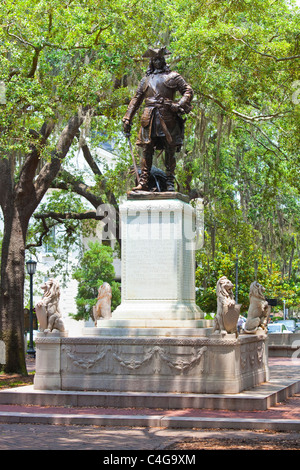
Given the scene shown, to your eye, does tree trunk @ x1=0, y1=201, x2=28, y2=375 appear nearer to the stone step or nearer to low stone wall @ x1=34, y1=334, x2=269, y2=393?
low stone wall @ x1=34, y1=334, x2=269, y2=393

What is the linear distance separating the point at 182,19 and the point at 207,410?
1391 centimetres

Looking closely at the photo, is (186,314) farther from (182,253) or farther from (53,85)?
(53,85)

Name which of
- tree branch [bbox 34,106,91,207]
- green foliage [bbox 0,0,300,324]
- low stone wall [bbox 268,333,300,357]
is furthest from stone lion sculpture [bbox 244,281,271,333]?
low stone wall [bbox 268,333,300,357]

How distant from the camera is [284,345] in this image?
3012 centimetres

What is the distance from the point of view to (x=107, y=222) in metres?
26.8

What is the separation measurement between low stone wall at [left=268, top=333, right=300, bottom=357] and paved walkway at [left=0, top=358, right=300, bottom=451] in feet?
53.4

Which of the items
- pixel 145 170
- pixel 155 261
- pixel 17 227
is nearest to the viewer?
pixel 155 261

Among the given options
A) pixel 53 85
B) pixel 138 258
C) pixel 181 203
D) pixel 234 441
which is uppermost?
pixel 53 85

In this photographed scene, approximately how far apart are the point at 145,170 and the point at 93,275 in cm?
3736

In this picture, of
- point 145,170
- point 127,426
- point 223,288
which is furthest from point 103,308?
point 127,426

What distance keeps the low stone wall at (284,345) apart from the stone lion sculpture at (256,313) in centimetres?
1260

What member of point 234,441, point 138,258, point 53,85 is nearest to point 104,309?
point 138,258

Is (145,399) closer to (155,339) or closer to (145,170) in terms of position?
(155,339)

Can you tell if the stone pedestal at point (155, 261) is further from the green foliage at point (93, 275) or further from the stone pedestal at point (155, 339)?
the green foliage at point (93, 275)
